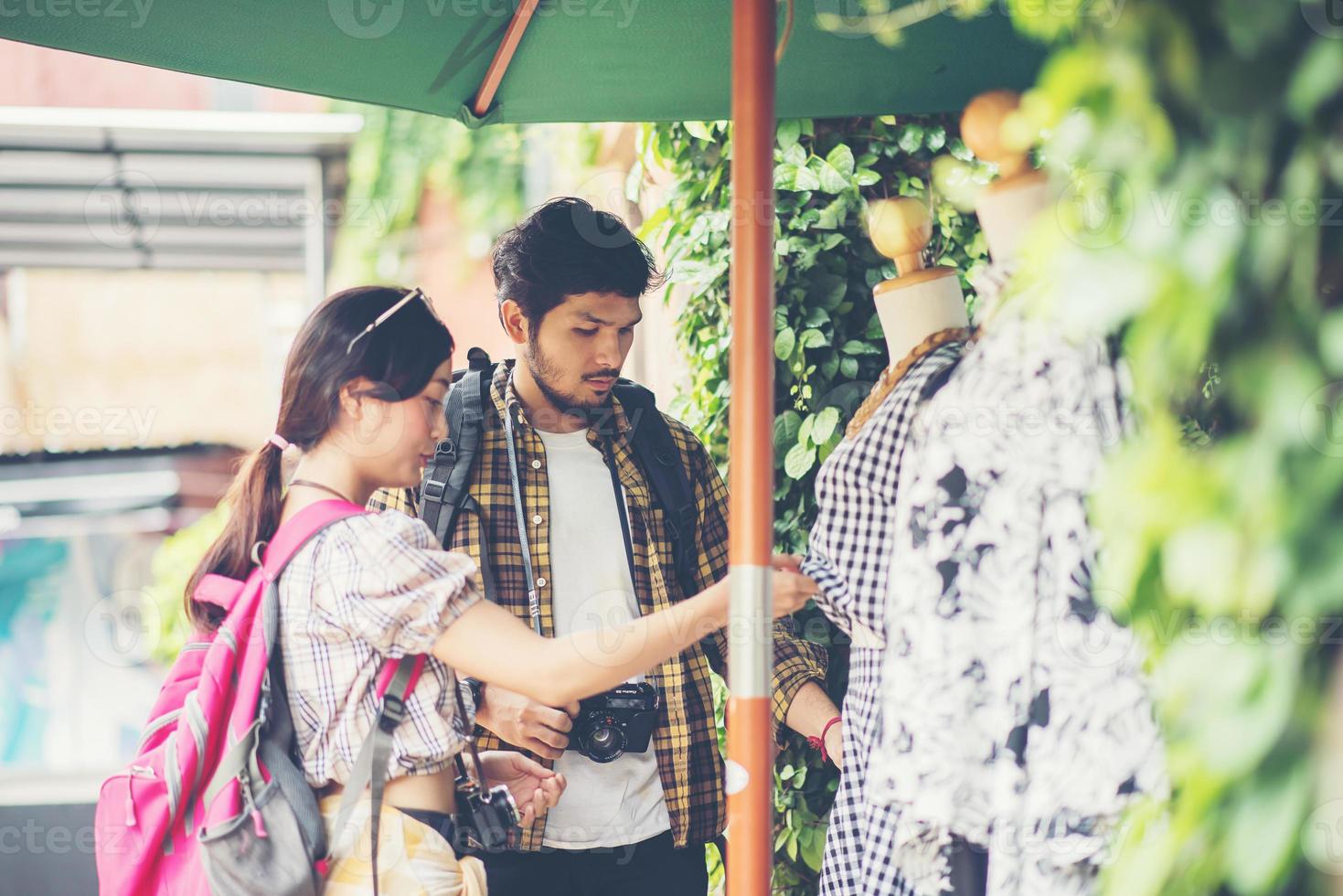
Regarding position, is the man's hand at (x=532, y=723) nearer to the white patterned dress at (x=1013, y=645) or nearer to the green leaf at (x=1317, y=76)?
the white patterned dress at (x=1013, y=645)

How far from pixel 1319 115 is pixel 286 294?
12.5 metres

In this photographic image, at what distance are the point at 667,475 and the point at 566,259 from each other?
465mm

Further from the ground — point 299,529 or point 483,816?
point 299,529

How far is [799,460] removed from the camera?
2.80 meters

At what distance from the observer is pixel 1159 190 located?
967 mm

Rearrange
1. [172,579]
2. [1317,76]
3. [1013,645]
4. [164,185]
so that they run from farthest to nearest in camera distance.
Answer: [164,185] → [172,579] → [1013,645] → [1317,76]

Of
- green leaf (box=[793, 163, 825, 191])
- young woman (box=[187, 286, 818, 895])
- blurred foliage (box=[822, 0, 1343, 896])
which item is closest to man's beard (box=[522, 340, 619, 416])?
young woman (box=[187, 286, 818, 895])

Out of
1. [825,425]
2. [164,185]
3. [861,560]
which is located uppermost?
[164,185]

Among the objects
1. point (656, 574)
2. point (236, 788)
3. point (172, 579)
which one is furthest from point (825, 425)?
point (172, 579)

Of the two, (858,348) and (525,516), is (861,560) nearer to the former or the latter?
(525,516)

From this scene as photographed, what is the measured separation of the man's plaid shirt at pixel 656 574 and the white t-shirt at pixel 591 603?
23mm

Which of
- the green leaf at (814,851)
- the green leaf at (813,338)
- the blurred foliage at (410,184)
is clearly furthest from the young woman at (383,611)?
the blurred foliage at (410,184)

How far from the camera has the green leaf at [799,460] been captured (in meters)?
2.78

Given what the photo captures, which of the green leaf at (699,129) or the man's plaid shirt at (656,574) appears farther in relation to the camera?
the green leaf at (699,129)
